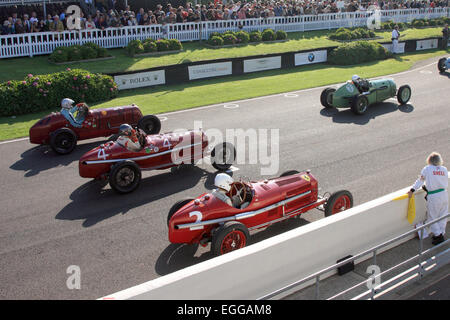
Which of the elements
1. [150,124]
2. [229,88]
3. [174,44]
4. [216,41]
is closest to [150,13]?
[174,44]

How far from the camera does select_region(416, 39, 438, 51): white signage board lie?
3044cm

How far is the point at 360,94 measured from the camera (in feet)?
54.6

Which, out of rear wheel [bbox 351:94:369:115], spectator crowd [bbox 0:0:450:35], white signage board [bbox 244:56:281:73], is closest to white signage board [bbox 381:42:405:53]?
spectator crowd [bbox 0:0:450:35]

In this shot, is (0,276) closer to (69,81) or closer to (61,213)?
(61,213)

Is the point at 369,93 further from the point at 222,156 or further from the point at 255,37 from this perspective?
the point at 255,37

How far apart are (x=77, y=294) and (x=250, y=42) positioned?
23706 mm

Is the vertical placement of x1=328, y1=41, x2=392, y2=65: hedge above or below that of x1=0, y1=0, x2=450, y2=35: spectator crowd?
below

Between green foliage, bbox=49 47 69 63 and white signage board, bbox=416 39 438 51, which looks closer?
green foliage, bbox=49 47 69 63

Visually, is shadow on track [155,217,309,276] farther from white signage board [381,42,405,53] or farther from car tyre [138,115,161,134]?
white signage board [381,42,405,53]

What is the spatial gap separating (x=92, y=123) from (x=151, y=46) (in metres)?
11.9

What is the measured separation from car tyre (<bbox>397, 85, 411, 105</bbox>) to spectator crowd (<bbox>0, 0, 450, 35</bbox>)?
1429 cm

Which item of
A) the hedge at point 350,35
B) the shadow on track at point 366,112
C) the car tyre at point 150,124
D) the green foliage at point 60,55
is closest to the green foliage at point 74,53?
the green foliage at point 60,55

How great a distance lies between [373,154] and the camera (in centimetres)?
1316
